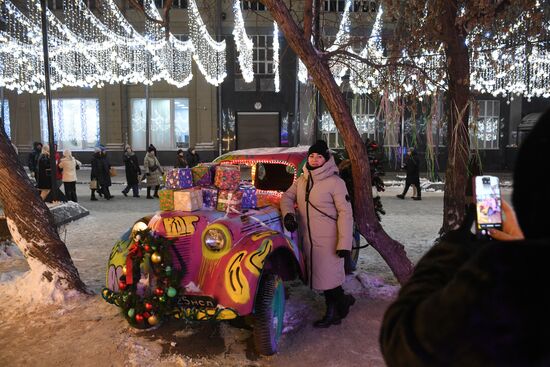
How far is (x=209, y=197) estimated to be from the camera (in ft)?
15.5

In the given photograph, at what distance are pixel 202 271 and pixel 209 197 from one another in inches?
35.0

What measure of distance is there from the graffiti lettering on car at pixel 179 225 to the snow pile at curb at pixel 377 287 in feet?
8.86

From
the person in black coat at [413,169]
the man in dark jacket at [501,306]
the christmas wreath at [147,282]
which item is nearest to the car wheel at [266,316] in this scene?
the christmas wreath at [147,282]

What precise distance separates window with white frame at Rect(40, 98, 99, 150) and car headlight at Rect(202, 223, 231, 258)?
2578cm

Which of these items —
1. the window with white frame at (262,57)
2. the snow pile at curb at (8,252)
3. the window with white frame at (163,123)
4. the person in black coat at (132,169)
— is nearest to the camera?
the snow pile at curb at (8,252)

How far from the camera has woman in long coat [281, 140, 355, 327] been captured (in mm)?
4656

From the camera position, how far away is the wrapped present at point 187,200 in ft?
14.7

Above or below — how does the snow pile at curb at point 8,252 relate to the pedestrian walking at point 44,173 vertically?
below

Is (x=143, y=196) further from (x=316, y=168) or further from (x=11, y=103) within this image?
(x=11, y=103)

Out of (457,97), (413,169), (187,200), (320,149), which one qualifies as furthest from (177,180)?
(413,169)

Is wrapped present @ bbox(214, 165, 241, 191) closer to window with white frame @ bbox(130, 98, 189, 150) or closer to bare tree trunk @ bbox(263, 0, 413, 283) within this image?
bare tree trunk @ bbox(263, 0, 413, 283)

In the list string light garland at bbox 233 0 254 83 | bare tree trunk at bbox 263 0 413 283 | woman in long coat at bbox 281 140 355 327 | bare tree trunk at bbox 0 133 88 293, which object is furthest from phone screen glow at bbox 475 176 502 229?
string light garland at bbox 233 0 254 83

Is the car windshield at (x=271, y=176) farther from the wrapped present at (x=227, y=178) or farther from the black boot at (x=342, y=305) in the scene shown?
the black boot at (x=342, y=305)

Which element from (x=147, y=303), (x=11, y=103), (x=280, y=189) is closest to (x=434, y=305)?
(x=147, y=303)
